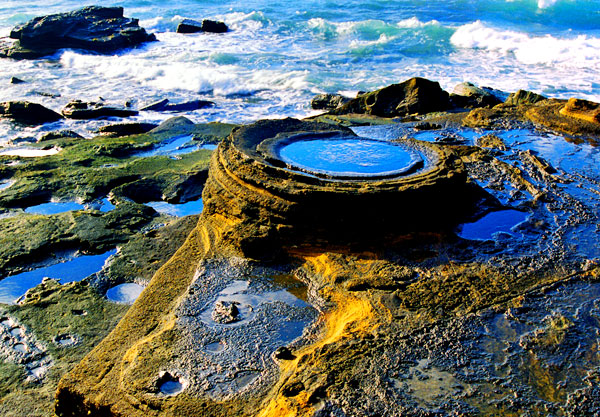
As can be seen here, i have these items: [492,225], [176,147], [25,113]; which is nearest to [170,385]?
[492,225]

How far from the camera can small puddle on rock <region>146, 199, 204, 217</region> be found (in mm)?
5523

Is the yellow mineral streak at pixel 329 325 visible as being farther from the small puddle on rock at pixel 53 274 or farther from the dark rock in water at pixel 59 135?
the dark rock in water at pixel 59 135

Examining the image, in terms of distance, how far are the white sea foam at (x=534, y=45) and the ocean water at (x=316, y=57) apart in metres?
0.03

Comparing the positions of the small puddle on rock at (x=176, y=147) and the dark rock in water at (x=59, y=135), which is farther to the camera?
the dark rock in water at (x=59, y=135)

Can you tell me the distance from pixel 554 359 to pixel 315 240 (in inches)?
69.9

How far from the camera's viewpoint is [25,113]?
920 centimetres

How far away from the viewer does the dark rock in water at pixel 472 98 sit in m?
8.67

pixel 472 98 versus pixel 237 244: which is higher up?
pixel 472 98

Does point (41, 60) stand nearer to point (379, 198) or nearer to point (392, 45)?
point (392, 45)

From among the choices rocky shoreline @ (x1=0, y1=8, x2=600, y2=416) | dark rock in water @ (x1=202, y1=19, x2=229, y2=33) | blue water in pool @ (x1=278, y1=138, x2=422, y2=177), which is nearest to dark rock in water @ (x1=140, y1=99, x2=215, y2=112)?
rocky shoreline @ (x1=0, y1=8, x2=600, y2=416)

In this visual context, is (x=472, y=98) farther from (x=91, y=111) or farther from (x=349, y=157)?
(x=91, y=111)

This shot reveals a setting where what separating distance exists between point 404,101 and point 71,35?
1388cm

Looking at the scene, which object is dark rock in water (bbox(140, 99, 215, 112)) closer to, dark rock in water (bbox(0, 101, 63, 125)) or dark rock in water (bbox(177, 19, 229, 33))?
dark rock in water (bbox(0, 101, 63, 125))

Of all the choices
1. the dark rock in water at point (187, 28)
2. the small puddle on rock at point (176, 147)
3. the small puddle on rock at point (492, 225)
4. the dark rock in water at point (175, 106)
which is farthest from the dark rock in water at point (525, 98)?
the dark rock in water at point (187, 28)
